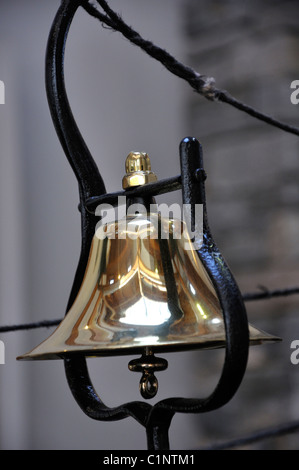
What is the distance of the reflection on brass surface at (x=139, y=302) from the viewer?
648mm

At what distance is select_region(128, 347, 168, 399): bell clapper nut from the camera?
2.40 feet

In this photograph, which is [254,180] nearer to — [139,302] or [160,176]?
[160,176]

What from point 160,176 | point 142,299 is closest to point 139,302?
point 142,299

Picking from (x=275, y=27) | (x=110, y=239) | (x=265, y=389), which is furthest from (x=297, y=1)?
(x=110, y=239)

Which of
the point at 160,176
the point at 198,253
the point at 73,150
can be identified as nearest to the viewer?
the point at 198,253

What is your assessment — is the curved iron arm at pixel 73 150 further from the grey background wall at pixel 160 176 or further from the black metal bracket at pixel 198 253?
the grey background wall at pixel 160 176

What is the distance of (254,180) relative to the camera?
191 cm

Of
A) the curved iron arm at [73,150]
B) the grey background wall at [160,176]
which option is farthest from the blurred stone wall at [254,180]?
the curved iron arm at [73,150]

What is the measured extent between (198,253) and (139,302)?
3.0 inches

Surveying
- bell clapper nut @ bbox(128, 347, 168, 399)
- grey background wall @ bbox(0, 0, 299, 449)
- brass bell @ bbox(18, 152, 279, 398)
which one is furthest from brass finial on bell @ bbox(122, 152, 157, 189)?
grey background wall @ bbox(0, 0, 299, 449)

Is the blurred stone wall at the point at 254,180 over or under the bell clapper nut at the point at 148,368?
over

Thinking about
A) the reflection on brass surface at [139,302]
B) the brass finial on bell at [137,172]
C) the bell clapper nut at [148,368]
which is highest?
the brass finial on bell at [137,172]

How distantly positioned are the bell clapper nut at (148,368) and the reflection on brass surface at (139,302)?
2cm
